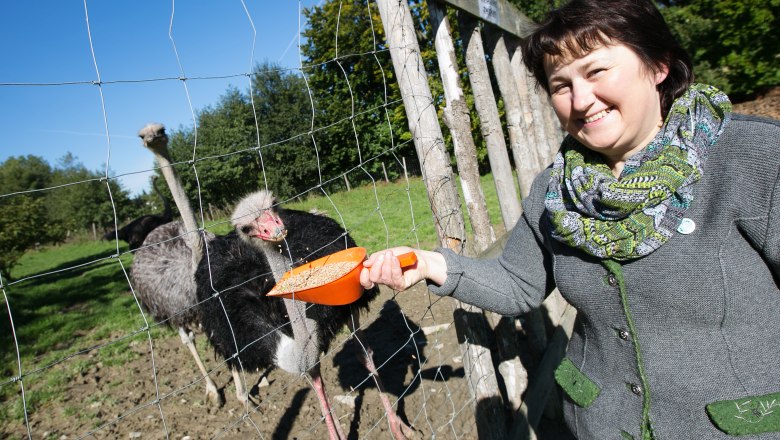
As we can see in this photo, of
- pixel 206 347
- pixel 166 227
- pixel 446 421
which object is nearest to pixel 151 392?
pixel 206 347

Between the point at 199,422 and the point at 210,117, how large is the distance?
20121 mm

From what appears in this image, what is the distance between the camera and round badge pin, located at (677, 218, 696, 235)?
1.17 metres

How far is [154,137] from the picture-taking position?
10.6 ft

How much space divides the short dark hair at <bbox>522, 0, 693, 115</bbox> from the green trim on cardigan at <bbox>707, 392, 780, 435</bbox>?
0.78 metres

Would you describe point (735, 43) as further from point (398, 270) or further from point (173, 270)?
point (398, 270)

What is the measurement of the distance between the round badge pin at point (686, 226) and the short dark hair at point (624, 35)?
1.12 ft

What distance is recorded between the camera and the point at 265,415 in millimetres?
3699

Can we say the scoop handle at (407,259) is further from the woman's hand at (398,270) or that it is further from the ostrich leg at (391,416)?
the ostrich leg at (391,416)

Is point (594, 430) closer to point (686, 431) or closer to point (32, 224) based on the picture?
point (686, 431)

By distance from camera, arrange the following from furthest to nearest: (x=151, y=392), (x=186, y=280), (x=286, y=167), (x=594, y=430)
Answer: (x=286, y=167) → (x=151, y=392) → (x=186, y=280) → (x=594, y=430)

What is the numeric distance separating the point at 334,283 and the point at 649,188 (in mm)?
924

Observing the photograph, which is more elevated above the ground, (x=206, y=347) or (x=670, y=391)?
(x=670, y=391)

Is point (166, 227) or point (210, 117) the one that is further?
point (210, 117)

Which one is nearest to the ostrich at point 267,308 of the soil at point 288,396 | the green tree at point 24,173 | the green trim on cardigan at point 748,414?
the soil at point 288,396
